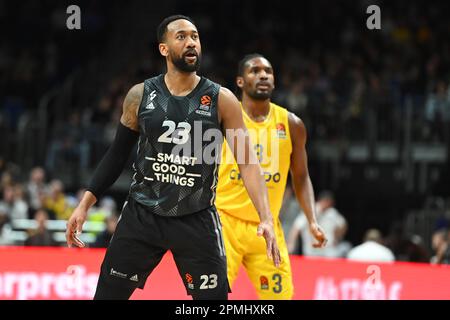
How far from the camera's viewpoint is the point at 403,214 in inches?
647

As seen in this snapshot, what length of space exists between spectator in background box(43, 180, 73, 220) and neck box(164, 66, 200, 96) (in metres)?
9.50

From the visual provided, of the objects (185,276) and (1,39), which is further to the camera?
(1,39)

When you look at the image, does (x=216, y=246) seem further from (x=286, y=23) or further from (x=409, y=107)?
(x=286, y=23)

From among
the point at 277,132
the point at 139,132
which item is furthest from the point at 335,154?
the point at 139,132

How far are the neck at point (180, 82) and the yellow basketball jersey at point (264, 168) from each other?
1706 millimetres

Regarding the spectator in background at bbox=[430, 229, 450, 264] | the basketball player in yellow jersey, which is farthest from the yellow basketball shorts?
the spectator in background at bbox=[430, 229, 450, 264]

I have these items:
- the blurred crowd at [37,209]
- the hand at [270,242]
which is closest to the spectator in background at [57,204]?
the blurred crowd at [37,209]

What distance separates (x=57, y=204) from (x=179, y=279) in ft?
20.2

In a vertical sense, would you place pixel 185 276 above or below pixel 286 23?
below

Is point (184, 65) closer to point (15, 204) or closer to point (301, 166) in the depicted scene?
point (301, 166)

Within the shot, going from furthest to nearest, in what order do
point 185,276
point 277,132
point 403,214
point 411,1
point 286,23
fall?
point 286,23 < point 411,1 < point 403,214 < point 277,132 < point 185,276

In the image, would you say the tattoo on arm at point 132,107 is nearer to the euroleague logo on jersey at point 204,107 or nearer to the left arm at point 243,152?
the euroleague logo on jersey at point 204,107

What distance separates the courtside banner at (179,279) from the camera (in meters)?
9.80

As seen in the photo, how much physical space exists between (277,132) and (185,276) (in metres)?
2.12
